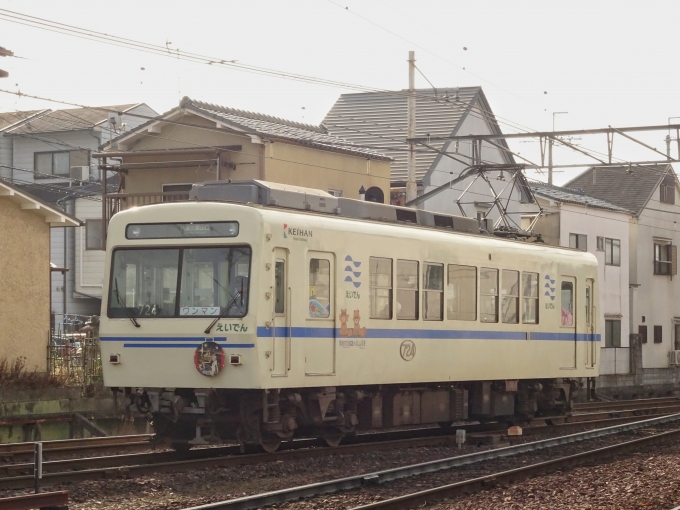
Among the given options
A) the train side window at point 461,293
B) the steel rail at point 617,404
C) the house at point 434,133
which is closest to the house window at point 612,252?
the house at point 434,133

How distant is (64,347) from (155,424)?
764cm

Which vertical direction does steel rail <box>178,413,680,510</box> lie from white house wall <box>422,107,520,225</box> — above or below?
below

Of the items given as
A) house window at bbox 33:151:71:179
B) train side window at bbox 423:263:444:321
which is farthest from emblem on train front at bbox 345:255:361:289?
house window at bbox 33:151:71:179

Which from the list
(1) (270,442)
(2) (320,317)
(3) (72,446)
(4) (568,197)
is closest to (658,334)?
(4) (568,197)

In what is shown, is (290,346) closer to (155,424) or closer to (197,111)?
(155,424)

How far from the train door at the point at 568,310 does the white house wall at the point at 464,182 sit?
14796 mm

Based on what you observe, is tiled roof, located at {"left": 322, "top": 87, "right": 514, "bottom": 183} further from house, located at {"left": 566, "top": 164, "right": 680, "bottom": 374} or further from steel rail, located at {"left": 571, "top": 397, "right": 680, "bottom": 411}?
steel rail, located at {"left": 571, "top": 397, "right": 680, "bottom": 411}

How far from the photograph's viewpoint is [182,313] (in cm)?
1306

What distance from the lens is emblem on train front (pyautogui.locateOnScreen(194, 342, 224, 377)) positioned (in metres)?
12.8

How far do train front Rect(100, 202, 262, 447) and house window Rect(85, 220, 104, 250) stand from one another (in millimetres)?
26463

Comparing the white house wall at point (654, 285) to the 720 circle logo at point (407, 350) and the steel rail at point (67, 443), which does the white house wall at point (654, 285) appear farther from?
the steel rail at point (67, 443)

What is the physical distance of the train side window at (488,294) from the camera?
16.9 m

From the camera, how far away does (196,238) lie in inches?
516

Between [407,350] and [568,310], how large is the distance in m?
5.17
